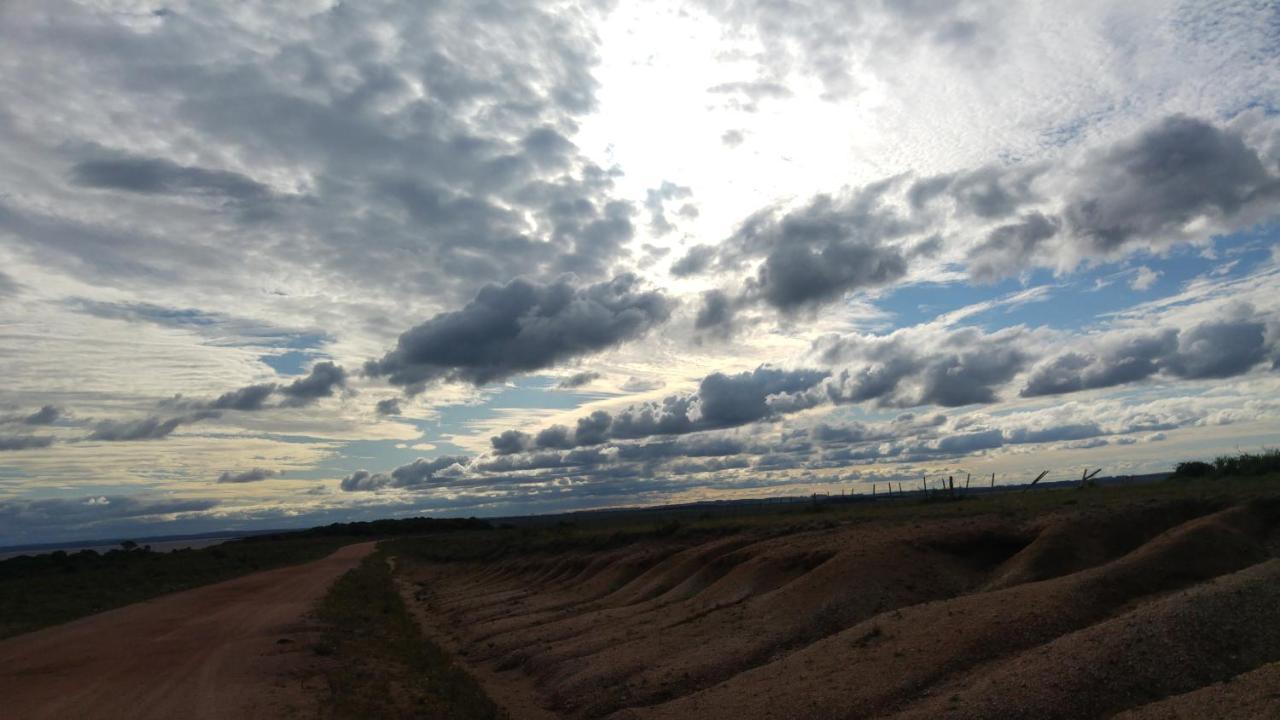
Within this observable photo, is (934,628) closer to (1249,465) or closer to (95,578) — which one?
(1249,465)

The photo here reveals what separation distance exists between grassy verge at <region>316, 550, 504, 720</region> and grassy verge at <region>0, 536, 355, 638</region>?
15.5m

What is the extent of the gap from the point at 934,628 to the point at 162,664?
70.1ft

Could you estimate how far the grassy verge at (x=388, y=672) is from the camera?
19.2 m

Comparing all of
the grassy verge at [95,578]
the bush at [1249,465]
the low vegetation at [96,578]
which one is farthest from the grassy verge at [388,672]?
the bush at [1249,465]

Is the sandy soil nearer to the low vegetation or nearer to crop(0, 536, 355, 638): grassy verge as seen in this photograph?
crop(0, 536, 355, 638): grassy verge

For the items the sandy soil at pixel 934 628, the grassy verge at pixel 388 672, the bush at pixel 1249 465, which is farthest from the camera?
the bush at pixel 1249 465

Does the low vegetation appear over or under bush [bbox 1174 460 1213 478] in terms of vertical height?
under

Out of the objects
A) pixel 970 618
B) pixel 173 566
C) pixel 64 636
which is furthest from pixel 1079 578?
pixel 173 566

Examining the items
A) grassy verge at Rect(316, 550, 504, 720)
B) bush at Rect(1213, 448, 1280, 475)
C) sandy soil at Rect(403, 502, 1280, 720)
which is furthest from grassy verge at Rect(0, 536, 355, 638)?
bush at Rect(1213, 448, 1280, 475)

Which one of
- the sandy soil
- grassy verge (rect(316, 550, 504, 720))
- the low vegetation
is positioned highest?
the sandy soil

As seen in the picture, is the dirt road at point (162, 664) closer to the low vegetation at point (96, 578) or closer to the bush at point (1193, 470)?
the low vegetation at point (96, 578)

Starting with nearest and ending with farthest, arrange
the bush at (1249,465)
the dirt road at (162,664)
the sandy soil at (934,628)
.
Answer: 1. the sandy soil at (934,628)
2. the dirt road at (162,664)
3. the bush at (1249,465)

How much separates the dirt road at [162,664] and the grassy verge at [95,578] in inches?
183

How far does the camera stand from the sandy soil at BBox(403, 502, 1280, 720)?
13.1 m
